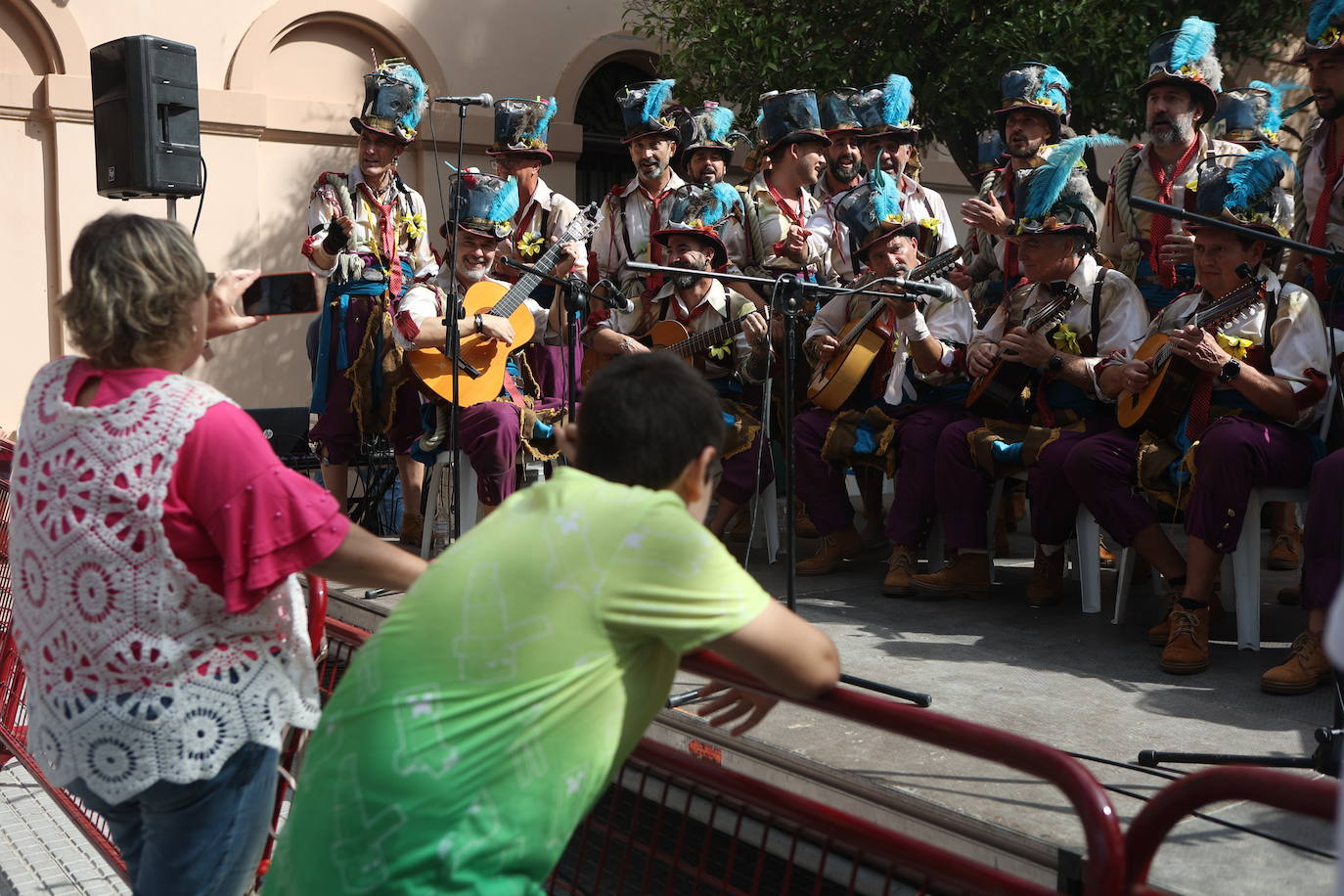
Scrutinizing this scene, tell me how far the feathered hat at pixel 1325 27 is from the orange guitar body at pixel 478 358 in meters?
3.38

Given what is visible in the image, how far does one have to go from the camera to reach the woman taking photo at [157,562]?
2008 mm

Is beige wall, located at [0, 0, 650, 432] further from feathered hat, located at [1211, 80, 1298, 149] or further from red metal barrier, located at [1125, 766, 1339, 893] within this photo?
red metal barrier, located at [1125, 766, 1339, 893]

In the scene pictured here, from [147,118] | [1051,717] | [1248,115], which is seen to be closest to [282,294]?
[1051,717]

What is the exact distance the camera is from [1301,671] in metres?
3.99

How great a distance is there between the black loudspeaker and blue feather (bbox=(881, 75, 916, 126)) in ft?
11.5

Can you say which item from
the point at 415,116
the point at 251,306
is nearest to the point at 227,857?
the point at 251,306

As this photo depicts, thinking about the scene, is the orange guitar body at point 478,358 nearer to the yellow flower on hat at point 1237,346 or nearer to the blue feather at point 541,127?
the blue feather at point 541,127

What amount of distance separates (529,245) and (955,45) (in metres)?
4.02

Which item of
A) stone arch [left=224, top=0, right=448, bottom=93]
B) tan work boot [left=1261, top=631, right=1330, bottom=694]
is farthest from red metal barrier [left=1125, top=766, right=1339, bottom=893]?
stone arch [left=224, top=0, right=448, bottom=93]

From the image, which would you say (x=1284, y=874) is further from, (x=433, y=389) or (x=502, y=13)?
(x=502, y=13)

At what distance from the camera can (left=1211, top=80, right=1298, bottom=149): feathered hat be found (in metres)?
5.79

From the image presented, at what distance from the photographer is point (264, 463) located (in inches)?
80.1

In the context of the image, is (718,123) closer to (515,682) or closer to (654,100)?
(654,100)

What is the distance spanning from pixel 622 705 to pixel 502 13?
10.2m
